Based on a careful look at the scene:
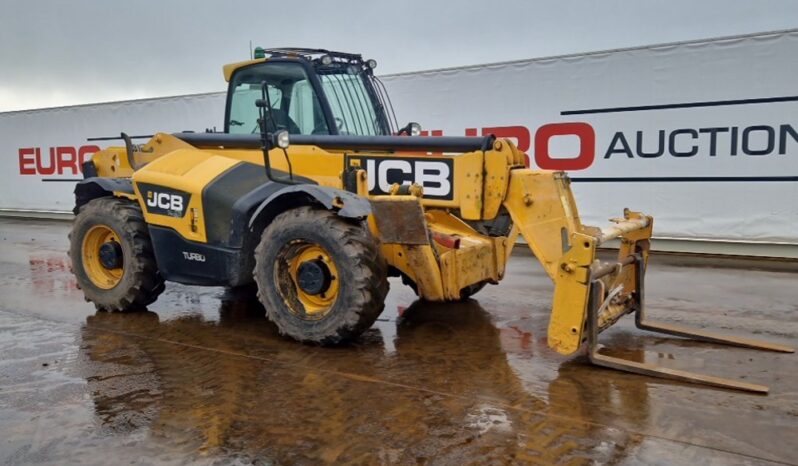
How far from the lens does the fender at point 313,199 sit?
204 inches

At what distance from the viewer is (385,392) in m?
4.38

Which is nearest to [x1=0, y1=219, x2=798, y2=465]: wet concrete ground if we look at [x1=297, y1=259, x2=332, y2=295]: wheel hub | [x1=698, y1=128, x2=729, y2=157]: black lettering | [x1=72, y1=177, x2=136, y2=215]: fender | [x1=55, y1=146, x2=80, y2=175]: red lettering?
[x1=297, y1=259, x2=332, y2=295]: wheel hub

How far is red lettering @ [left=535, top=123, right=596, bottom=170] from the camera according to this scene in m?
10.8

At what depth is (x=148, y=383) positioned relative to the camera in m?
4.62

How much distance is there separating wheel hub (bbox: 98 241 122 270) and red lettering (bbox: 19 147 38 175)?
12.6 meters

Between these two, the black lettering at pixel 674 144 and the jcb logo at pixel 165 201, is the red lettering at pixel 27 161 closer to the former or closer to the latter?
the jcb logo at pixel 165 201

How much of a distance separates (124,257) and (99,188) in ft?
2.94

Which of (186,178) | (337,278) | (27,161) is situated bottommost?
(337,278)

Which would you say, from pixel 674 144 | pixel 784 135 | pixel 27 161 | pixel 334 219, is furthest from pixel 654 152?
pixel 27 161

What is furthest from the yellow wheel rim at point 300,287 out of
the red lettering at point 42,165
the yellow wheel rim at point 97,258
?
the red lettering at point 42,165

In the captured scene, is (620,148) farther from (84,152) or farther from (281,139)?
(84,152)

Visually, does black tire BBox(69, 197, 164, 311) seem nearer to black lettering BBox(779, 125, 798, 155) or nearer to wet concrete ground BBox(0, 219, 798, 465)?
wet concrete ground BBox(0, 219, 798, 465)

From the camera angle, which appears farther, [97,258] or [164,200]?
[97,258]

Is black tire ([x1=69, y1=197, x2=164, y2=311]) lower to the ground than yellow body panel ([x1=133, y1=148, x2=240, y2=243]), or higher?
lower
